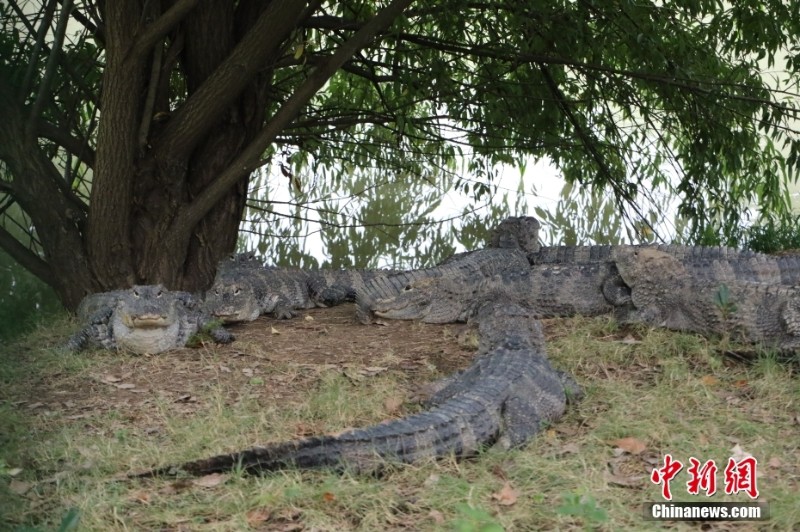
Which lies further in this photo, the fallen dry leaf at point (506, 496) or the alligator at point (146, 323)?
the alligator at point (146, 323)

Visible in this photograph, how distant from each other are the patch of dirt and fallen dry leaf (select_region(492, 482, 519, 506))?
1.92 metres

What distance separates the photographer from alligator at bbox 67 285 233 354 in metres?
7.23

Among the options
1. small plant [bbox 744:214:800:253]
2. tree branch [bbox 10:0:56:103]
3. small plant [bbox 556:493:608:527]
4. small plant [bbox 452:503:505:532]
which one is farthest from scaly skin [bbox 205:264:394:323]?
small plant [bbox 744:214:800:253]

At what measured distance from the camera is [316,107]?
11.1 metres

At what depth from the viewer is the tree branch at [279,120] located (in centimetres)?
769

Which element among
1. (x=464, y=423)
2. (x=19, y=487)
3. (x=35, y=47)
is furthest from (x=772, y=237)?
(x=19, y=487)

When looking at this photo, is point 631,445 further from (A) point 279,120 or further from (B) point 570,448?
(A) point 279,120

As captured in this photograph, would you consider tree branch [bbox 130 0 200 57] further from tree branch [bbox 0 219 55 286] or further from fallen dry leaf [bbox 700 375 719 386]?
fallen dry leaf [bbox 700 375 719 386]

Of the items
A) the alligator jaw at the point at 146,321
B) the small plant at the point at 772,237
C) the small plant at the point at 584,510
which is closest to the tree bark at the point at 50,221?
the alligator jaw at the point at 146,321

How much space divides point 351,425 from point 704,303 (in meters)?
3.03

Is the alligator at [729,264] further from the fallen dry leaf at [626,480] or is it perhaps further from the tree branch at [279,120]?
the fallen dry leaf at [626,480]

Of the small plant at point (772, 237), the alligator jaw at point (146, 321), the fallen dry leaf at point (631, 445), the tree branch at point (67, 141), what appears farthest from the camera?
the small plant at point (772, 237)

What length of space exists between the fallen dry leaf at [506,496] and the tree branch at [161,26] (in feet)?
14.8

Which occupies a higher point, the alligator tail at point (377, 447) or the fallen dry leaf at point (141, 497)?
the alligator tail at point (377, 447)
